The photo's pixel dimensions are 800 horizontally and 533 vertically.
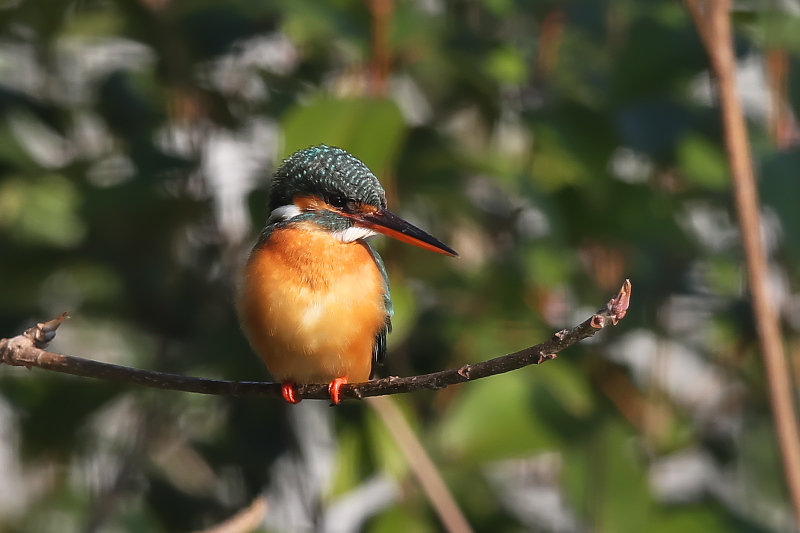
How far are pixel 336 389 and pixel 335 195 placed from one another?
18.4 inches

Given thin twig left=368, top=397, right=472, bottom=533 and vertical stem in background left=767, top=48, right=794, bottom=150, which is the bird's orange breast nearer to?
thin twig left=368, top=397, right=472, bottom=533

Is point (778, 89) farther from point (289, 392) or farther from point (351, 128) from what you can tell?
point (289, 392)

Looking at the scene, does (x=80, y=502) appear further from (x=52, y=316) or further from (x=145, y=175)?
(x=145, y=175)

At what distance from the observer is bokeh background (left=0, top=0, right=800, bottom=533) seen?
2.76 meters

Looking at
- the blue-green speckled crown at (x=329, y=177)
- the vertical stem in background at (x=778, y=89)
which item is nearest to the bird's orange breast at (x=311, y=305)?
the blue-green speckled crown at (x=329, y=177)

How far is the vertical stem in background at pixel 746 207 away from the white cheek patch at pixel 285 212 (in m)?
1.06

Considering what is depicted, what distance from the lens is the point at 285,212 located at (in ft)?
7.50

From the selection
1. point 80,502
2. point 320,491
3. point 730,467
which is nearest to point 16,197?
point 80,502

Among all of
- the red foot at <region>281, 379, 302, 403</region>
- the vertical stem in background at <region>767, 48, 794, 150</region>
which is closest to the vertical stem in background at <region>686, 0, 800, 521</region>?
the vertical stem in background at <region>767, 48, 794, 150</region>

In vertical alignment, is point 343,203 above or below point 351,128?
below

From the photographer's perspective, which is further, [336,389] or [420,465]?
[420,465]

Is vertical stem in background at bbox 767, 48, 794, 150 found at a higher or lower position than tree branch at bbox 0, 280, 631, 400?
higher

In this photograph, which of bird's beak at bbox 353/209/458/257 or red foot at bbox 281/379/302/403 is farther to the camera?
bird's beak at bbox 353/209/458/257

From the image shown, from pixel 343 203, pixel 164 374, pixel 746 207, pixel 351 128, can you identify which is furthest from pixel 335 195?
pixel 746 207
